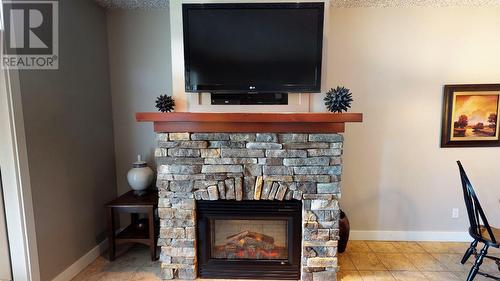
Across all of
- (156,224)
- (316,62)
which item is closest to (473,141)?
(316,62)

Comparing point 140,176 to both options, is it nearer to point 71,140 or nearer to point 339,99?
point 71,140

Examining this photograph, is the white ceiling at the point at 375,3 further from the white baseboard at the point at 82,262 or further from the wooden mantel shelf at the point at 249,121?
the white baseboard at the point at 82,262

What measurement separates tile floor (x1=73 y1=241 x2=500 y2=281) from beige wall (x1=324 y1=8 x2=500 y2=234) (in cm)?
23

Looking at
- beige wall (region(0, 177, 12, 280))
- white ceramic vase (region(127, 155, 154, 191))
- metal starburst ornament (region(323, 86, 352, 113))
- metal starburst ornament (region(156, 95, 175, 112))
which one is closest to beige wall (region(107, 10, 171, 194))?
white ceramic vase (region(127, 155, 154, 191))

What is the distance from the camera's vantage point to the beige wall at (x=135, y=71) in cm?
266

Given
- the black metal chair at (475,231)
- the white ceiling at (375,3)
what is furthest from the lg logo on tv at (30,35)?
the black metal chair at (475,231)

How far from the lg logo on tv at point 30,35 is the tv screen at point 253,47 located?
3.40 feet

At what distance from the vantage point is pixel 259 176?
2.04 meters

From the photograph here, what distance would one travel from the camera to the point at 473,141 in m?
2.63

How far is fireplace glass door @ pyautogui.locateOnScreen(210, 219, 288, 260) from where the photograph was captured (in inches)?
86.4

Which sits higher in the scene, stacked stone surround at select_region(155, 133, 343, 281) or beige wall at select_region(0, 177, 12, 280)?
stacked stone surround at select_region(155, 133, 343, 281)

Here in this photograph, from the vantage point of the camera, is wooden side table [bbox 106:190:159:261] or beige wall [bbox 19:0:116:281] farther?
wooden side table [bbox 106:190:159:261]

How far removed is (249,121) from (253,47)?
62cm

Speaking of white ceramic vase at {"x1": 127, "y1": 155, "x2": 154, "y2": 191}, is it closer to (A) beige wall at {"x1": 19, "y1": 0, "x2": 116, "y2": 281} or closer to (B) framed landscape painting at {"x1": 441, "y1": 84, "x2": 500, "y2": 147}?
(A) beige wall at {"x1": 19, "y1": 0, "x2": 116, "y2": 281}
